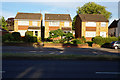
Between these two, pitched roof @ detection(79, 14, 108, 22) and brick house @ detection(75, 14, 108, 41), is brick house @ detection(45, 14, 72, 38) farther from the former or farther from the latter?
pitched roof @ detection(79, 14, 108, 22)

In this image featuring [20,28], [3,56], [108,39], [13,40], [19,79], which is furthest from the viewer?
[20,28]

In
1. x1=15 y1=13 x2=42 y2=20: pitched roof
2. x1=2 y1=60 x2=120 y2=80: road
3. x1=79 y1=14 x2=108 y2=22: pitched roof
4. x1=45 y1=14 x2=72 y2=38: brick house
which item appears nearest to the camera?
x1=2 y1=60 x2=120 y2=80: road

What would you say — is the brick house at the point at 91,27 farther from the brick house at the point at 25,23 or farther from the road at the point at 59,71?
the road at the point at 59,71

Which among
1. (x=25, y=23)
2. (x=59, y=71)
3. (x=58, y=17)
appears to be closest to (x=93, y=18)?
(x=58, y=17)

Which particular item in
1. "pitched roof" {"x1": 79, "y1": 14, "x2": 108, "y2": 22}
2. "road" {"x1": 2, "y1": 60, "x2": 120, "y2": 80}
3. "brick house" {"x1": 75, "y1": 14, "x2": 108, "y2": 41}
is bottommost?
"road" {"x1": 2, "y1": 60, "x2": 120, "y2": 80}

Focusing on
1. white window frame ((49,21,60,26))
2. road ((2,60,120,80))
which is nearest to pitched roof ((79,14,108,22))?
white window frame ((49,21,60,26))

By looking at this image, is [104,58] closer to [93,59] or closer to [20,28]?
[93,59]

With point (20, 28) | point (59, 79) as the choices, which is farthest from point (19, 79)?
point (20, 28)

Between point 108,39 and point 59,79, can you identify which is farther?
point 108,39

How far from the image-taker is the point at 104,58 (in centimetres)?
1149

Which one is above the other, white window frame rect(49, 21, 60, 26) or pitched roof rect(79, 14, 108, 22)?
pitched roof rect(79, 14, 108, 22)

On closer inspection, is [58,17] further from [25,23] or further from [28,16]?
[25,23]

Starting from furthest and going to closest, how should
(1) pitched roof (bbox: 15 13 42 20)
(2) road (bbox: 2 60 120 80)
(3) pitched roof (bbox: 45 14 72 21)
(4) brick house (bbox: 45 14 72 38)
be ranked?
(3) pitched roof (bbox: 45 14 72 21)
(1) pitched roof (bbox: 15 13 42 20)
(4) brick house (bbox: 45 14 72 38)
(2) road (bbox: 2 60 120 80)

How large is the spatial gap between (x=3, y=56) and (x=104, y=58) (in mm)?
8453
